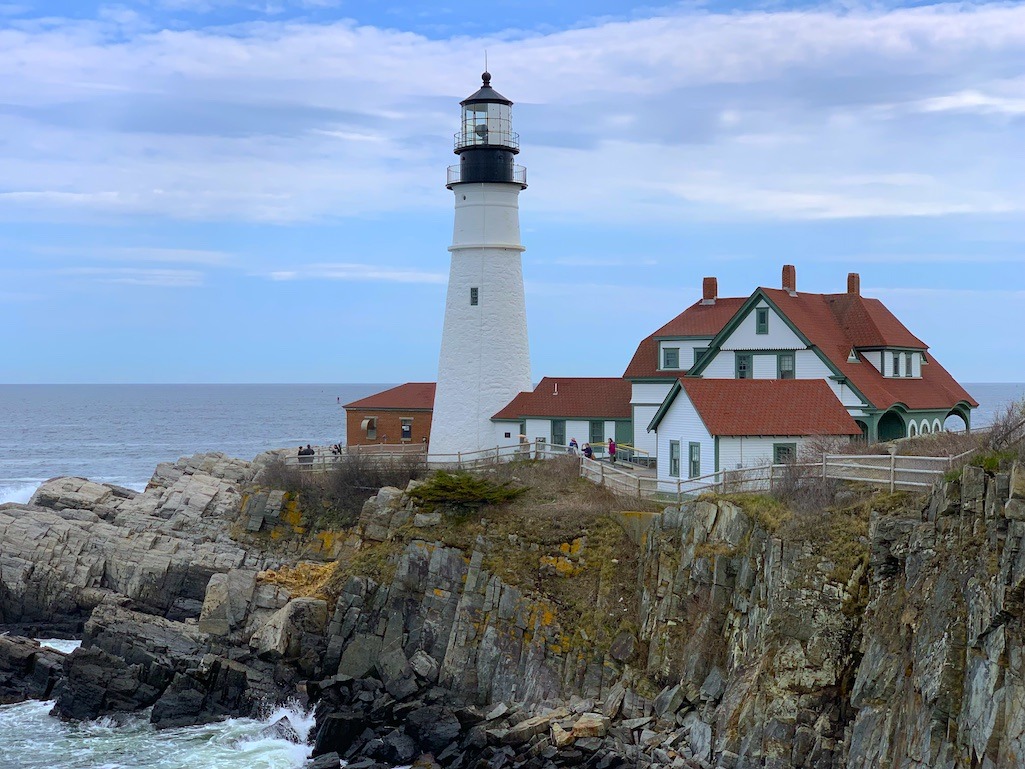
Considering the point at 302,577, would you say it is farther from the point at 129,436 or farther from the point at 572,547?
the point at 129,436

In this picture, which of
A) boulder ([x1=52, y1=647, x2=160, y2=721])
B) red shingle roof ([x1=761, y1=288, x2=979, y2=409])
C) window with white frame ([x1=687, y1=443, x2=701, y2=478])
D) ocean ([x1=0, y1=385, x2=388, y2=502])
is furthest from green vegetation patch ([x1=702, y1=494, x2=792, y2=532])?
ocean ([x1=0, y1=385, x2=388, y2=502])

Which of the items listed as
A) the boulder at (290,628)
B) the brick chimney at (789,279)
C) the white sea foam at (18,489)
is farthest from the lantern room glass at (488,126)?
the white sea foam at (18,489)

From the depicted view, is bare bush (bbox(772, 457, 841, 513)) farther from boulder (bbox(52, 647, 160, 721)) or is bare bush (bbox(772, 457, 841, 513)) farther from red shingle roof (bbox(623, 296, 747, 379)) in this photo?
boulder (bbox(52, 647, 160, 721))

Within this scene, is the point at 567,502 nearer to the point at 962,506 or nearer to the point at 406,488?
the point at 406,488

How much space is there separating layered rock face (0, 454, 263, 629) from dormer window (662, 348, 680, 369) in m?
13.1

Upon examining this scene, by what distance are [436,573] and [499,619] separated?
92.4 inches

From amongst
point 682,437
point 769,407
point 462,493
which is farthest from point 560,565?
point 769,407

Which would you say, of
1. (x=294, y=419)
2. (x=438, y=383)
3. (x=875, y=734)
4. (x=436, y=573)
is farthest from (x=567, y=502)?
(x=294, y=419)

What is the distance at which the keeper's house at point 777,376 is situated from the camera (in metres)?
29.1

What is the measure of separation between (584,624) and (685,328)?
512 inches

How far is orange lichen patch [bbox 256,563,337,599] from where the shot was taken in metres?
30.3

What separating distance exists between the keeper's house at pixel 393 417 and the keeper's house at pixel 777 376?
849 centimetres

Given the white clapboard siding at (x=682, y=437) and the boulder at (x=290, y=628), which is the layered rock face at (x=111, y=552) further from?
the white clapboard siding at (x=682, y=437)

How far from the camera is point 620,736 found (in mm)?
22172
